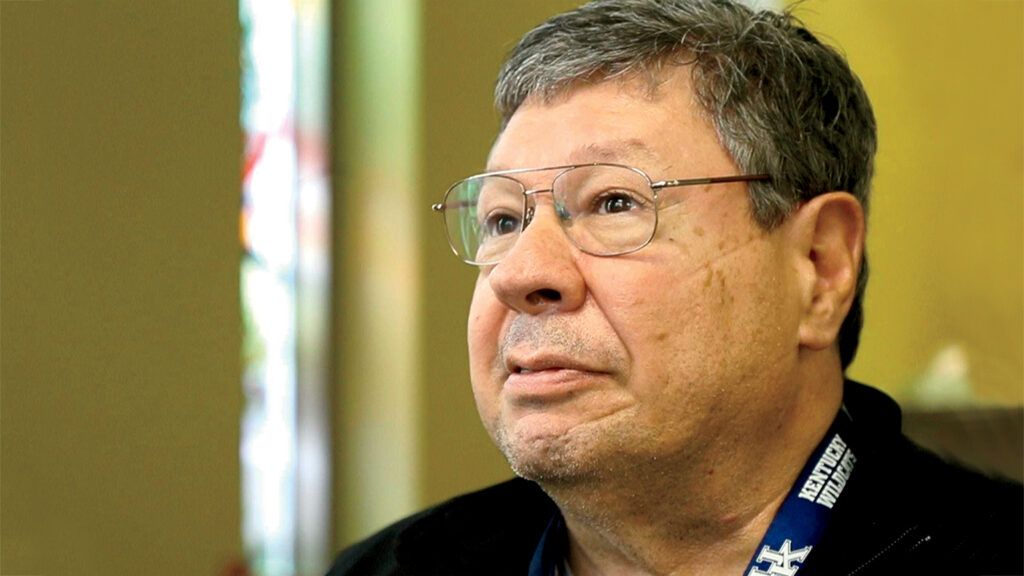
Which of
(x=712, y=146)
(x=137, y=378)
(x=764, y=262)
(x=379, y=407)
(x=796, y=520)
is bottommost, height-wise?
(x=379, y=407)

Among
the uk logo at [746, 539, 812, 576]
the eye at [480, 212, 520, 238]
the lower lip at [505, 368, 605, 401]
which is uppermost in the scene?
the eye at [480, 212, 520, 238]

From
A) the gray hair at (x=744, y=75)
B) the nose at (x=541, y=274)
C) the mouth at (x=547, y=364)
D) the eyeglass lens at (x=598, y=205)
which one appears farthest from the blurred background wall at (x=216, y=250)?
the mouth at (x=547, y=364)

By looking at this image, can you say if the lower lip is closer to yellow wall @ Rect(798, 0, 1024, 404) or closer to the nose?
the nose

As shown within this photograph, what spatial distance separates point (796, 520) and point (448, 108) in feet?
10.7

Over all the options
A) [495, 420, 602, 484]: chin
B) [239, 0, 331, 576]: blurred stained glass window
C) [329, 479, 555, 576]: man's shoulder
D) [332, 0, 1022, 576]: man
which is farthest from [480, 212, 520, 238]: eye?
[239, 0, 331, 576]: blurred stained glass window

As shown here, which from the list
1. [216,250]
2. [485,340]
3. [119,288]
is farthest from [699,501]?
[216,250]

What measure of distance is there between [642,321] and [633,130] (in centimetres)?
30

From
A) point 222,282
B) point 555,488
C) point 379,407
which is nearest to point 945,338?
point 555,488

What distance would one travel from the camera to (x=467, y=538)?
96.9 inches

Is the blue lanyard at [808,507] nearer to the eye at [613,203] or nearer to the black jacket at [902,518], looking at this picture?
the black jacket at [902,518]

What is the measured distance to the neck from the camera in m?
2.09

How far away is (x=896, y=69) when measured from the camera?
3150 millimetres

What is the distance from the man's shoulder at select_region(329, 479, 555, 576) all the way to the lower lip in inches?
18.9

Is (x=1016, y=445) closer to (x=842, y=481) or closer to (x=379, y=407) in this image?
(x=842, y=481)
